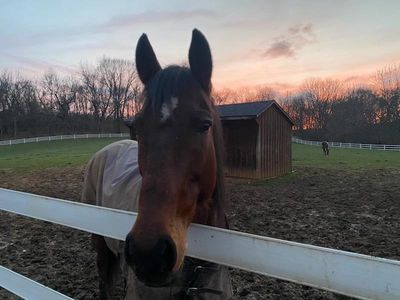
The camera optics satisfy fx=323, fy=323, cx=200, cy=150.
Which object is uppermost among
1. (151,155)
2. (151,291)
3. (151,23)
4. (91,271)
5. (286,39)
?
(286,39)

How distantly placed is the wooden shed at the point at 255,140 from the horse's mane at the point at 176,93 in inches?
441

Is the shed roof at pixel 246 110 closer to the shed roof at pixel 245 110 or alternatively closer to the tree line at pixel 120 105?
the shed roof at pixel 245 110

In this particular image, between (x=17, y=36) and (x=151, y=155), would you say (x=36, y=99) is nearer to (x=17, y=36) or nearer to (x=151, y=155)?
(x=17, y=36)

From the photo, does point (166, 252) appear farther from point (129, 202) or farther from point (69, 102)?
point (69, 102)

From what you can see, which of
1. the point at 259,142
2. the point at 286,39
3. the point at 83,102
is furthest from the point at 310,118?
the point at 259,142

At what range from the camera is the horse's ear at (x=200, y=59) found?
1.68 metres

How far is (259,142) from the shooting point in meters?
13.5

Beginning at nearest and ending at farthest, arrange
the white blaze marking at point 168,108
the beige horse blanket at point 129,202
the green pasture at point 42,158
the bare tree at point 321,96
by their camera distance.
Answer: the white blaze marking at point 168,108
the beige horse blanket at point 129,202
the green pasture at point 42,158
the bare tree at point 321,96

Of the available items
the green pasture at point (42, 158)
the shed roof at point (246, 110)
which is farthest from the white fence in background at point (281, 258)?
the green pasture at point (42, 158)

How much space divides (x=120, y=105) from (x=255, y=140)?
43.7 m

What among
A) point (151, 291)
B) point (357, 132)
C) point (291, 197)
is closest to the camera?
point (151, 291)

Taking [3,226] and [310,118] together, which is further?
[310,118]

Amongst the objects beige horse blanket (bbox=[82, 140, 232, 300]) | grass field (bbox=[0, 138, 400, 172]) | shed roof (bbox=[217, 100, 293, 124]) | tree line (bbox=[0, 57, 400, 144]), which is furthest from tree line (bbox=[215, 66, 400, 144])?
beige horse blanket (bbox=[82, 140, 232, 300])

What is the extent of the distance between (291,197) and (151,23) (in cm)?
609
